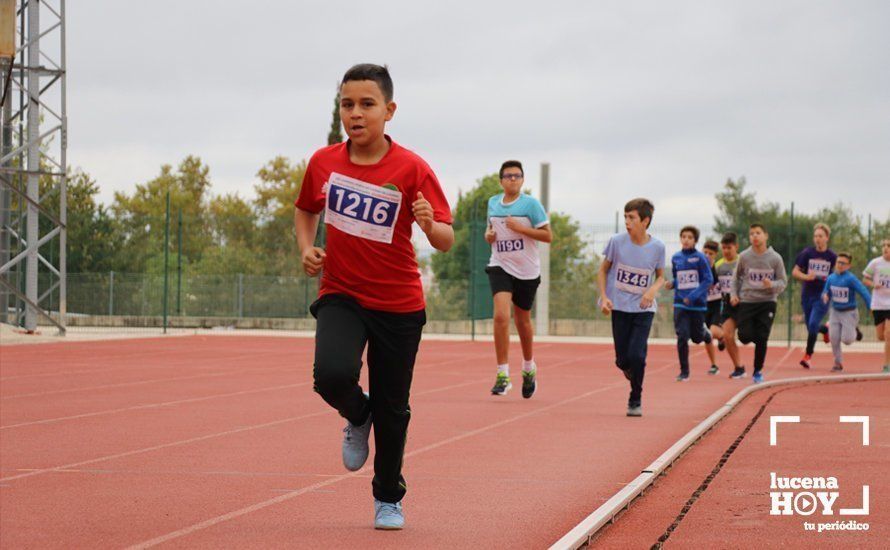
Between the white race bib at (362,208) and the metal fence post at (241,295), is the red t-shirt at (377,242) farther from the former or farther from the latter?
the metal fence post at (241,295)

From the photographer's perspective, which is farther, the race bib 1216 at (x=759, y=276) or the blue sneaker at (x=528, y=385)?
the race bib 1216 at (x=759, y=276)

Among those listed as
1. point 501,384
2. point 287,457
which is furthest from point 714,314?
point 287,457

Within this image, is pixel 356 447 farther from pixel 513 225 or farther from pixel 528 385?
pixel 528 385

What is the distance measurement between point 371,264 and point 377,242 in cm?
10

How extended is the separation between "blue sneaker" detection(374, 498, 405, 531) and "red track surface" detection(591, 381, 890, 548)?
891 millimetres

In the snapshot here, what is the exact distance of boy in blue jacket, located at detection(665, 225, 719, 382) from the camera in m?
16.4

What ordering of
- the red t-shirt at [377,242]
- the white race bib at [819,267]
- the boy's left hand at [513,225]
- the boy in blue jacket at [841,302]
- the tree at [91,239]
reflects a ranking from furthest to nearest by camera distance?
the tree at [91,239] < the white race bib at [819,267] < the boy in blue jacket at [841,302] < the boy's left hand at [513,225] < the red t-shirt at [377,242]

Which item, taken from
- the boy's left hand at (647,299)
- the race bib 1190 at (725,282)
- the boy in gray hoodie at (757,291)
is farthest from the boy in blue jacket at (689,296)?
the boy's left hand at (647,299)

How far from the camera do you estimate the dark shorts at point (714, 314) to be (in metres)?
18.6

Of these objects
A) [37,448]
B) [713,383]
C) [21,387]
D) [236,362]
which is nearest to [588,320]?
[236,362]

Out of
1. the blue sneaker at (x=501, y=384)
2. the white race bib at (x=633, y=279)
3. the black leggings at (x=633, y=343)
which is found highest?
the white race bib at (x=633, y=279)

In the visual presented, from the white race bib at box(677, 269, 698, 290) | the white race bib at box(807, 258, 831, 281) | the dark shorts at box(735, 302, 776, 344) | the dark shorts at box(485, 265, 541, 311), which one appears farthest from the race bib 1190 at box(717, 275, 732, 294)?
the dark shorts at box(485, 265, 541, 311)

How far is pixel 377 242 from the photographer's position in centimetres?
572

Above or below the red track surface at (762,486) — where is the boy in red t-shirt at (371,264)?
above
